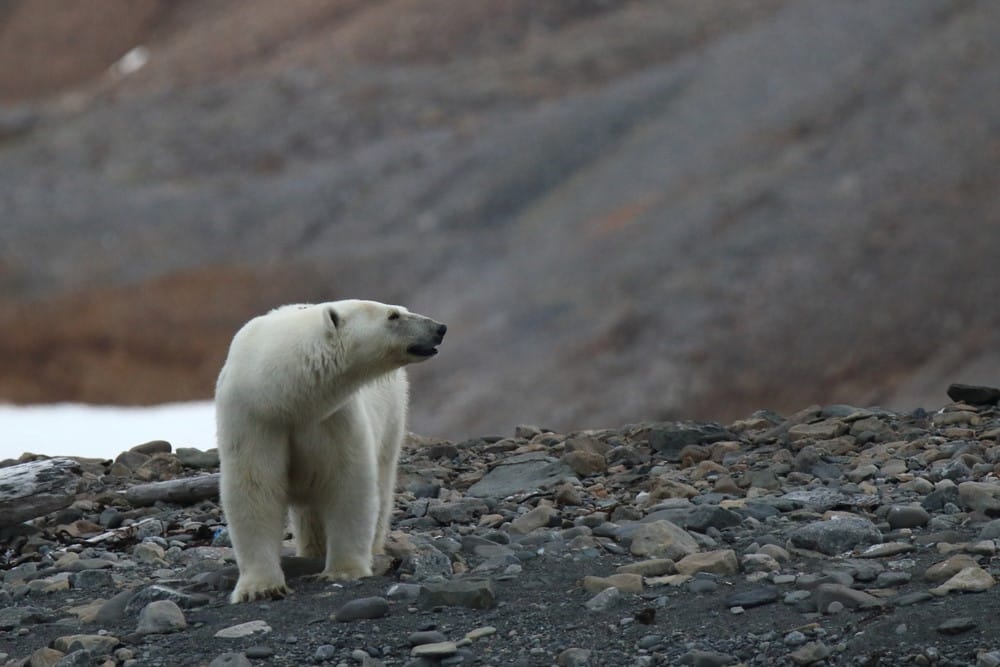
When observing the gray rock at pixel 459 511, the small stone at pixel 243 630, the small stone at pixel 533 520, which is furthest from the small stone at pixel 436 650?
the gray rock at pixel 459 511

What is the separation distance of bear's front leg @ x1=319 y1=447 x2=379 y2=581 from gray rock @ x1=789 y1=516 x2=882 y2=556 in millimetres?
1703

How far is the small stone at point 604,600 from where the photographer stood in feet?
15.5

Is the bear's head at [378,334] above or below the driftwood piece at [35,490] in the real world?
above

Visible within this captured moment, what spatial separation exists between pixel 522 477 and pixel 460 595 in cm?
284

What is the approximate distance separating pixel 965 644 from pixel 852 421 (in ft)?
14.5

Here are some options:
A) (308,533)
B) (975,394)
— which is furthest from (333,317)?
(975,394)

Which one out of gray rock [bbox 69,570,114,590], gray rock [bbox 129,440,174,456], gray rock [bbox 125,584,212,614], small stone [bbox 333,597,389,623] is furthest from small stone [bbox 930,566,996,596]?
gray rock [bbox 129,440,174,456]

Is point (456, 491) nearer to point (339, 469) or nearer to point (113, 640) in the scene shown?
point (339, 469)

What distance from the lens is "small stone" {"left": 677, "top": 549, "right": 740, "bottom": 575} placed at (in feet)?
16.5

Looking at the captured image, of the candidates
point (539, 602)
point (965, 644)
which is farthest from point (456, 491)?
point (965, 644)

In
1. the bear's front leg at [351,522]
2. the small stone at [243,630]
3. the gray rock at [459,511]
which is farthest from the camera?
the gray rock at [459,511]

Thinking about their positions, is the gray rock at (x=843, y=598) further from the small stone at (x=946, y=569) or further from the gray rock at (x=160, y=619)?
the gray rock at (x=160, y=619)

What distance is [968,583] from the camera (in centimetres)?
452

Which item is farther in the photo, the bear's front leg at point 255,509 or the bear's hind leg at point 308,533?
the bear's hind leg at point 308,533
